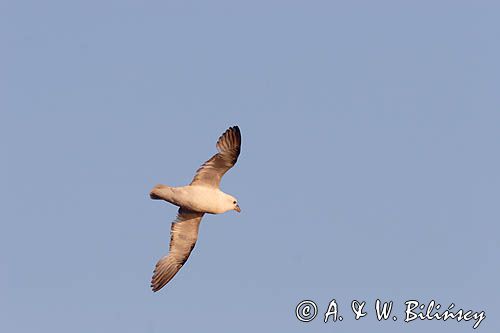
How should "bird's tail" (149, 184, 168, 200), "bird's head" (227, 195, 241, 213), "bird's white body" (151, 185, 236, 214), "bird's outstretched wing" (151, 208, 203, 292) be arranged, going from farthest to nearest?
"bird's outstretched wing" (151, 208, 203, 292) → "bird's head" (227, 195, 241, 213) → "bird's white body" (151, 185, 236, 214) → "bird's tail" (149, 184, 168, 200)

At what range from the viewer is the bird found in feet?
106

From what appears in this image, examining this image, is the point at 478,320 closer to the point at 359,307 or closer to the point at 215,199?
the point at 359,307

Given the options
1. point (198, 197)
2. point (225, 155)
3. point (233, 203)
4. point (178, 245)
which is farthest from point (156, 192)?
point (178, 245)

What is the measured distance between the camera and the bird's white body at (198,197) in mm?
32375

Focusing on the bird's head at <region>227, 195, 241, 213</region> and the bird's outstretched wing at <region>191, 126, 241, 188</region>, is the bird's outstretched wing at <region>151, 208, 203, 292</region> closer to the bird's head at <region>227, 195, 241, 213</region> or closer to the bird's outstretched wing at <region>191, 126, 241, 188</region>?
the bird's head at <region>227, 195, 241, 213</region>

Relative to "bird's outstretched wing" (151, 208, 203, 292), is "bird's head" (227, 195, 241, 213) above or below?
above

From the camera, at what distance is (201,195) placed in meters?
32.7

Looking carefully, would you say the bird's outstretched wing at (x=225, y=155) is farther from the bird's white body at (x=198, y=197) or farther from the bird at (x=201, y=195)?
the bird's white body at (x=198, y=197)

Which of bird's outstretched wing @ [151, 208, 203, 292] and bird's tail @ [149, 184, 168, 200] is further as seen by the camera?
bird's outstretched wing @ [151, 208, 203, 292]

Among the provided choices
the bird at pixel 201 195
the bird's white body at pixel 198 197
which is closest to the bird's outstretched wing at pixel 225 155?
the bird at pixel 201 195

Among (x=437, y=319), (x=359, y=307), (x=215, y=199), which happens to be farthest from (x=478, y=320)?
(x=215, y=199)

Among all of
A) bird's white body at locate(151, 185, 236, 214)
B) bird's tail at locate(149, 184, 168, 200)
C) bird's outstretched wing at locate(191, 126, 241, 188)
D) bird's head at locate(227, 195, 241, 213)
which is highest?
bird's outstretched wing at locate(191, 126, 241, 188)

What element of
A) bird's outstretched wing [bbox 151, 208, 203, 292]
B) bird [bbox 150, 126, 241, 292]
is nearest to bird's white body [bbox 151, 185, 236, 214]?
bird [bbox 150, 126, 241, 292]

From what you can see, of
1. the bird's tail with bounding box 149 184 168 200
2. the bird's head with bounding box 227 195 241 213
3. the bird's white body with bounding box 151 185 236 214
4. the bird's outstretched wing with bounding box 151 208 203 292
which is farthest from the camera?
the bird's outstretched wing with bounding box 151 208 203 292
